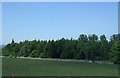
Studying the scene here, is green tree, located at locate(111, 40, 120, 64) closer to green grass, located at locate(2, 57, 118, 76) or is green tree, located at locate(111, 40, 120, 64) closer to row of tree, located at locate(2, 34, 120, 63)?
row of tree, located at locate(2, 34, 120, 63)

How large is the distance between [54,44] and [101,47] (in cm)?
697

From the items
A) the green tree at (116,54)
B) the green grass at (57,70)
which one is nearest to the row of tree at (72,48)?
the green tree at (116,54)

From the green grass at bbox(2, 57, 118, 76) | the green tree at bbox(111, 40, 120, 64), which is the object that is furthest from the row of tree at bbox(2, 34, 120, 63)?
the green grass at bbox(2, 57, 118, 76)

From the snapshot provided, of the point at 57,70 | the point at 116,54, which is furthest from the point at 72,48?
the point at 57,70

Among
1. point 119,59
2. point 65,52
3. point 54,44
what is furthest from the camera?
point 54,44

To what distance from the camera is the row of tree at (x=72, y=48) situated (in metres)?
19.5

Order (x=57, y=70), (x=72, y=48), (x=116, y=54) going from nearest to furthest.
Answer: (x=57, y=70) < (x=116, y=54) < (x=72, y=48)

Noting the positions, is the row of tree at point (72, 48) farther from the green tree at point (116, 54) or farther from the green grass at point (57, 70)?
the green grass at point (57, 70)

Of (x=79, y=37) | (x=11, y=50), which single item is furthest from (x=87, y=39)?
(x=11, y=50)

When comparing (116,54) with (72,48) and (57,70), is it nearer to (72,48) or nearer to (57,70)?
(72,48)

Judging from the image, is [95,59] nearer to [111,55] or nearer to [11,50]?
[111,55]

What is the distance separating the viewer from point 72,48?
21844 millimetres

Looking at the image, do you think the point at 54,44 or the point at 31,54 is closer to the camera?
the point at 54,44

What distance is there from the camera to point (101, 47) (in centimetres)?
1953
